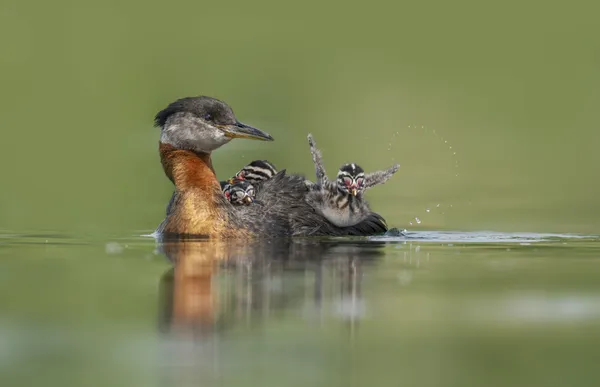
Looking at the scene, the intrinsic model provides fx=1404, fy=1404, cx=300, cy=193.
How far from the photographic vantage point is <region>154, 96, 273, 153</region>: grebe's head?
14.9 meters

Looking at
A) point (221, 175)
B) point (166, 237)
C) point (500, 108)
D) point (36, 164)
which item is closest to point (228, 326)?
point (166, 237)

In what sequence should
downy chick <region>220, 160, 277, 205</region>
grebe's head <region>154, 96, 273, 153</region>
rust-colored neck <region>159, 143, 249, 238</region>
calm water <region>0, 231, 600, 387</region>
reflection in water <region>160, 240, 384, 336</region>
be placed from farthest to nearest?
downy chick <region>220, 160, 277, 205</region> → grebe's head <region>154, 96, 273, 153</region> → rust-colored neck <region>159, 143, 249, 238</region> → reflection in water <region>160, 240, 384, 336</region> → calm water <region>0, 231, 600, 387</region>

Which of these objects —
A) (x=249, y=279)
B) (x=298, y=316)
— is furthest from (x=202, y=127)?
(x=298, y=316)

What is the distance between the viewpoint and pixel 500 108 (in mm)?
35094

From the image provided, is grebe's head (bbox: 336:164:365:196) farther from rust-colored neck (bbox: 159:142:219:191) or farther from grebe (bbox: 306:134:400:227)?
rust-colored neck (bbox: 159:142:219:191)

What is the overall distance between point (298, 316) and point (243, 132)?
629 cm

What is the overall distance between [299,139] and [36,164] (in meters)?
6.63

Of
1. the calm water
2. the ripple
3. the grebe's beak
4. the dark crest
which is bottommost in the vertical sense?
the calm water

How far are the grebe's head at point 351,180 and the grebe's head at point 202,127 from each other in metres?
1.06

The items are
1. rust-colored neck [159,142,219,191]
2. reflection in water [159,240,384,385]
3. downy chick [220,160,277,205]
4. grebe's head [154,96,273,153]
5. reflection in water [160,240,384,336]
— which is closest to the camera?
reflection in water [159,240,384,385]

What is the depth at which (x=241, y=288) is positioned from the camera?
1002cm

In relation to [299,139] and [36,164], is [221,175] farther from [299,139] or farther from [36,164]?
[299,139]

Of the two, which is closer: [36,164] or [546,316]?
[546,316]

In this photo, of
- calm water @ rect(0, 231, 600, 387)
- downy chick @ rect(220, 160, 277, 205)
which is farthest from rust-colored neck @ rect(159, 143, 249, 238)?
calm water @ rect(0, 231, 600, 387)
